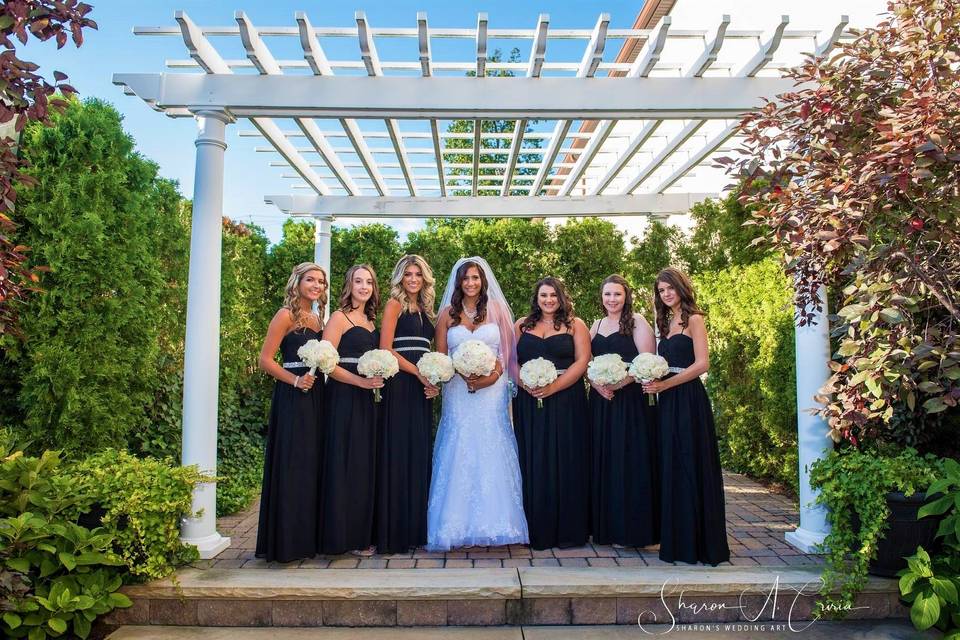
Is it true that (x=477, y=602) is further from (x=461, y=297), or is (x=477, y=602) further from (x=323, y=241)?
(x=323, y=241)

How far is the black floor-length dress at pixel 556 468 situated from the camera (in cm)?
474

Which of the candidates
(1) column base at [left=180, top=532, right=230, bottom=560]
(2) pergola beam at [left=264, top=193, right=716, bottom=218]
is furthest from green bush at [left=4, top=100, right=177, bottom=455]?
(2) pergola beam at [left=264, top=193, right=716, bottom=218]

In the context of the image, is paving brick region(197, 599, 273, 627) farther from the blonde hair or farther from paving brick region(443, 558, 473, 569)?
the blonde hair

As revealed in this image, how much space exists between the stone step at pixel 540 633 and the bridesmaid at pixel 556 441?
0.94 meters

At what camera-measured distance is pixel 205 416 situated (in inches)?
183

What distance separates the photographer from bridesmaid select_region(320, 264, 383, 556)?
175 inches

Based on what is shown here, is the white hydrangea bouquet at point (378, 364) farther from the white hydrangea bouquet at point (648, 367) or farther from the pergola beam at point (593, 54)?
the pergola beam at point (593, 54)

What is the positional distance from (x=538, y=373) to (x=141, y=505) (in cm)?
266

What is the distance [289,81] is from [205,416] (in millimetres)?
2528

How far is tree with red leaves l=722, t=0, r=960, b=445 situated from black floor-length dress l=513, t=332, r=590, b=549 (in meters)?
1.70

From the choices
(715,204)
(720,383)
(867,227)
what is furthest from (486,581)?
(715,204)

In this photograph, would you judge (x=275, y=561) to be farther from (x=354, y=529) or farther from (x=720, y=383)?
(x=720, y=383)

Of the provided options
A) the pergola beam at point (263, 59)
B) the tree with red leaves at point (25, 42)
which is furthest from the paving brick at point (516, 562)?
the pergola beam at point (263, 59)

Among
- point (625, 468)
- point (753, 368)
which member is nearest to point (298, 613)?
point (625, 468)
